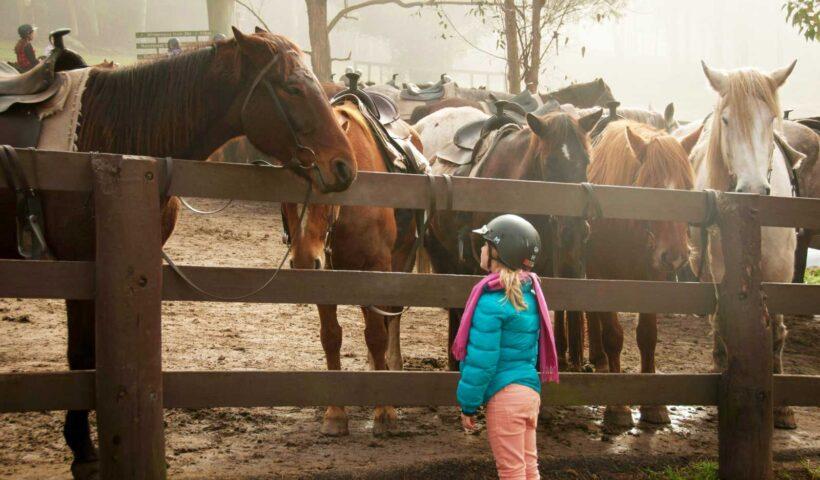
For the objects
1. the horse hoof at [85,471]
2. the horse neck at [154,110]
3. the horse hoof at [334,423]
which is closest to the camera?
the horse hoof at [85,471]

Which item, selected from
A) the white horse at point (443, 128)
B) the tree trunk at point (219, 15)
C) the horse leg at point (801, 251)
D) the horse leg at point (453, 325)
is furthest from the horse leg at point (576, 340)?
the tree trunk at point (219, 15)

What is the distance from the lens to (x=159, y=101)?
377 cm

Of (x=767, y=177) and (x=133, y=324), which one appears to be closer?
(x=133, y=324)

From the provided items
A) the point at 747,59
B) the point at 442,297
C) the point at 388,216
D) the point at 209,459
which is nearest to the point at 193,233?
the point at 388,216

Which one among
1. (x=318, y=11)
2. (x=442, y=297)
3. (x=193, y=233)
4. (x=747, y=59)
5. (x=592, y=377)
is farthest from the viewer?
(x=747, y=59)

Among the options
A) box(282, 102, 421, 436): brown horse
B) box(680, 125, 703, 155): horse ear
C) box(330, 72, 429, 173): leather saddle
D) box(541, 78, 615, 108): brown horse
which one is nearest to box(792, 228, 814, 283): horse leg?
box(680, 125, 703, 155): horse ear

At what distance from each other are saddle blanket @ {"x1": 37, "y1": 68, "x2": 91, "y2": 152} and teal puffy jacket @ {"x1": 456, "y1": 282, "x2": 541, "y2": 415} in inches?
81.7

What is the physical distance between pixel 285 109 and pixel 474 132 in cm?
349

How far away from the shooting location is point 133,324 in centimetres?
311

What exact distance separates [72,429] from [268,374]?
103cm

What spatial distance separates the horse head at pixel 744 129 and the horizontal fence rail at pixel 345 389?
1.41 m

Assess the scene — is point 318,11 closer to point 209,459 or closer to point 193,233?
point 193,233

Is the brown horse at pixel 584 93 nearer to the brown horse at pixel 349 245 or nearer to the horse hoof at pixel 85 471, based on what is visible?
the brown horse at pixel 349 245

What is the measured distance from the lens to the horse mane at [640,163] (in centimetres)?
515
